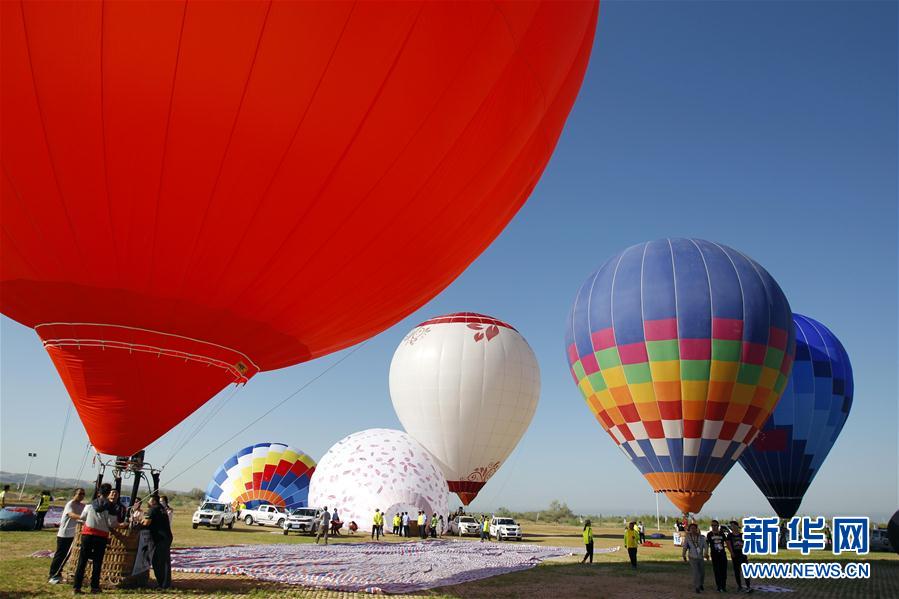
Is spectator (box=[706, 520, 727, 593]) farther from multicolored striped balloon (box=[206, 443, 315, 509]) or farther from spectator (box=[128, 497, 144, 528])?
multicolored striped balloon (box=[206, 443, 315, 509])

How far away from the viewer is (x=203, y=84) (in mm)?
4504

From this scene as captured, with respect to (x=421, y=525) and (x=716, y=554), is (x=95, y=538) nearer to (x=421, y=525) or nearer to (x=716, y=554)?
(x=716, y=554)

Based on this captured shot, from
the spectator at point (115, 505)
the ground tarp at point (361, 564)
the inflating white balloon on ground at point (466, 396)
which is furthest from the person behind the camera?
the inflating white balloon on ground at point (466, 396)

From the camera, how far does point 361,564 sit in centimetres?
1148

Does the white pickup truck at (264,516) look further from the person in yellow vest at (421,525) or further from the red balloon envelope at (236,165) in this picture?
the red balloon envelope at (236,165)

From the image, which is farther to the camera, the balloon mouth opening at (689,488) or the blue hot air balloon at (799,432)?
the blue hot air balloon at (799,432)

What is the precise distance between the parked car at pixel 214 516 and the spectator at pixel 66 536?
14.6m

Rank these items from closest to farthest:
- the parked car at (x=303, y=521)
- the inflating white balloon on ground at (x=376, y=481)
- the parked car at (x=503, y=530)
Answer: the parked car at (x=303, y=521), the inflating white balloon on ground at (x=376, y=481), the parked car at (x=503, y=530)

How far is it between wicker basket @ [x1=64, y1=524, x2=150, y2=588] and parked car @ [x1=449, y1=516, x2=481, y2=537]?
1855 cm

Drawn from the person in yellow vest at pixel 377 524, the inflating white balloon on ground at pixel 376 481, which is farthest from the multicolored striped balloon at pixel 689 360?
the person in yellow vest at pixel 377 524

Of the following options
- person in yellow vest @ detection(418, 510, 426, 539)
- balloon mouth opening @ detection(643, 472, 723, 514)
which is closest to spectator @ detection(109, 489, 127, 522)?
person in yellow vest @ detection(418, 510, 426, 539)

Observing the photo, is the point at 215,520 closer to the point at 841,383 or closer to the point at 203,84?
the point at 203,84

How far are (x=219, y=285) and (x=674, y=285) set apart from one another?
16.7 metres

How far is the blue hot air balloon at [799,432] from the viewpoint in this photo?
83.3 feet
